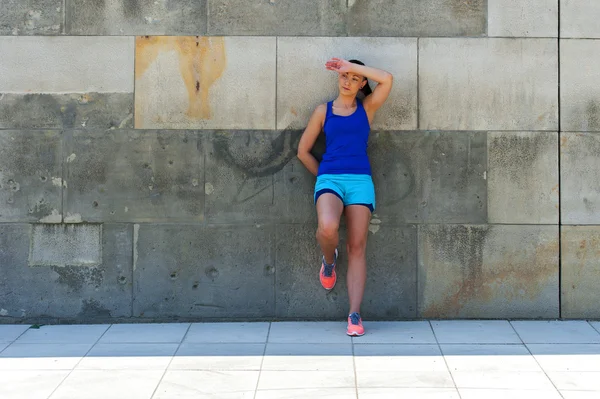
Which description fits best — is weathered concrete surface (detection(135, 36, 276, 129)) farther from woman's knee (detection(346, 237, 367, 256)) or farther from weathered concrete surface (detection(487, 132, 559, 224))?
weathered concrete surface (detection(487, 132, 559, 224))

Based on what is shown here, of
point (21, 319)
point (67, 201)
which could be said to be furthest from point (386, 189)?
point (21, 319)

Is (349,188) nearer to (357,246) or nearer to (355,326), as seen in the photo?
(357,246)

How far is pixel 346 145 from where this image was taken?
5.64m

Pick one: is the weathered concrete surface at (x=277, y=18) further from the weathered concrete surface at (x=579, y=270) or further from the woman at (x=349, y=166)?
the weathered concrete surface at (x=579, y=270)

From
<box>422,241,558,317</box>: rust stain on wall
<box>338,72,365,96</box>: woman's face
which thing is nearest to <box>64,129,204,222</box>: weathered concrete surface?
<box>338,72,365,96</box>: woman's face

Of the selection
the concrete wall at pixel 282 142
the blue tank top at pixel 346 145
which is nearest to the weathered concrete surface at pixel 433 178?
the concrete wall at pixel 282 142

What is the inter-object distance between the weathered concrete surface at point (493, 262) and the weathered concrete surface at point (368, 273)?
17cm

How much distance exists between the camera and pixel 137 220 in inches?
233

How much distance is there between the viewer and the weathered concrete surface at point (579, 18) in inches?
233

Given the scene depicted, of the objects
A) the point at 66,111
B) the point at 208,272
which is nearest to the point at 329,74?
the point at 208,272

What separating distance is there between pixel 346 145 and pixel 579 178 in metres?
2.08
